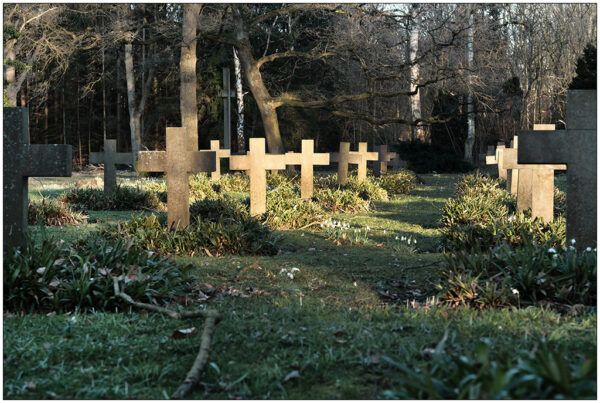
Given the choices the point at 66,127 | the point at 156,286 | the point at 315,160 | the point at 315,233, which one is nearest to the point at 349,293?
the point at 156,286

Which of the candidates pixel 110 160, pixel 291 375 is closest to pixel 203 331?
pixel 291 375

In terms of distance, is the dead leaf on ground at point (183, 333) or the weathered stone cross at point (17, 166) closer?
the dead leaf on ground at point (183, 333)

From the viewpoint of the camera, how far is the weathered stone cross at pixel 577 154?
20.7 feet

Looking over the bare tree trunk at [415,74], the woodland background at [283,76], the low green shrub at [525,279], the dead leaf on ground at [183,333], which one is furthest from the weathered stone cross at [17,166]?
the bare tree trunk at [415,74]

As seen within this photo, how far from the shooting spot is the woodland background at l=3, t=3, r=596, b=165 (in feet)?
80.4

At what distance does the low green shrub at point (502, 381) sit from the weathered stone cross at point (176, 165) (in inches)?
226

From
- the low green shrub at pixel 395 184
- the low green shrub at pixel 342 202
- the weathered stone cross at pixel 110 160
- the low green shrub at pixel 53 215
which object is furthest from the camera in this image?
the low green shrub at pixel 395 184

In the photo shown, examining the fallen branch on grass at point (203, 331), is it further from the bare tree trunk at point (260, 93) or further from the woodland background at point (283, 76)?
the bare tree trunk at point (260, 93)

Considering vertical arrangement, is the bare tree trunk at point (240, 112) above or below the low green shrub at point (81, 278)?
above

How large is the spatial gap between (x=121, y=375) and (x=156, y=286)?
2054 millimetres

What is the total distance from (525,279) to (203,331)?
98.8 inches

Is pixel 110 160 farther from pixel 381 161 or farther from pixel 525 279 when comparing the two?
pixel 525 279

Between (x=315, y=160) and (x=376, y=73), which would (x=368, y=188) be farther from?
(x=376, y=73)

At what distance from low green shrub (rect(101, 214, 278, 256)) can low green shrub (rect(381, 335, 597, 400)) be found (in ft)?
16.3
